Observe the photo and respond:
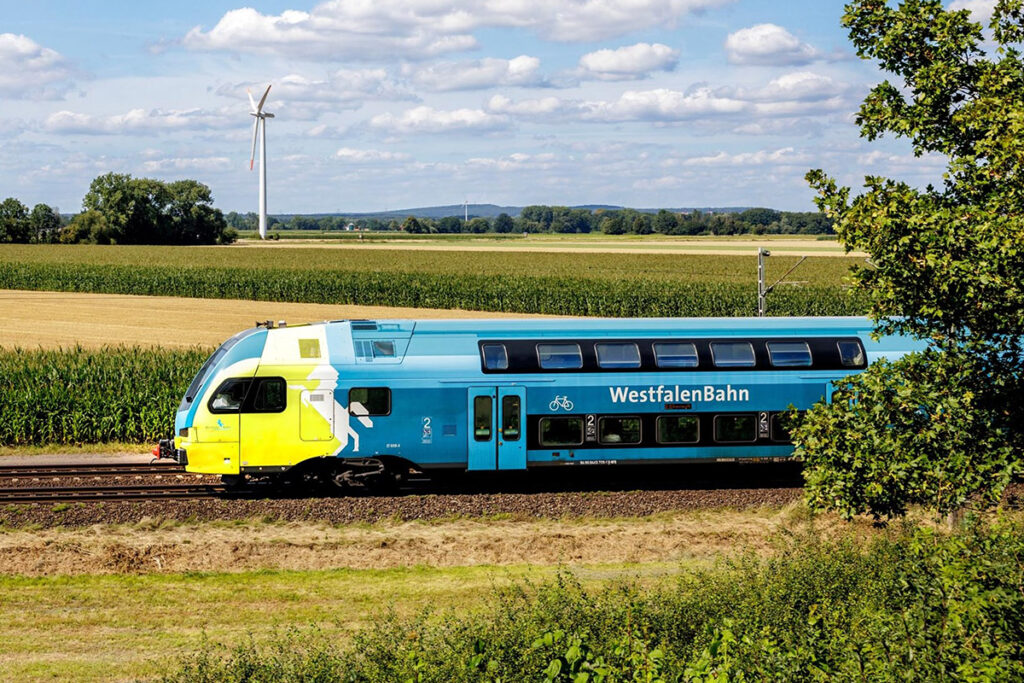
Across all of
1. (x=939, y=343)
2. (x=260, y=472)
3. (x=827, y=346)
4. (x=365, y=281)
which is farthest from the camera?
(x=365, y=281)

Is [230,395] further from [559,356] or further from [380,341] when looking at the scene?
[559,356]

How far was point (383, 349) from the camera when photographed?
2184 centimetres

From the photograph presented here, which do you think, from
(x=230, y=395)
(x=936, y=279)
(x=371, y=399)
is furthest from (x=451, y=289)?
(x=936, y=279)

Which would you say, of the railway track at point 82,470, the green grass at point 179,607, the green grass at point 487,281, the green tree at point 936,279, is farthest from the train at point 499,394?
the green grass at point 487,281

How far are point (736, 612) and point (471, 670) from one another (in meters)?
4.07

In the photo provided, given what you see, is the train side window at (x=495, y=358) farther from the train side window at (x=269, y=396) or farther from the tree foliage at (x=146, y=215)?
the tree foliage at (x=146, y=215)

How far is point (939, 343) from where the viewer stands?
14.9 metres

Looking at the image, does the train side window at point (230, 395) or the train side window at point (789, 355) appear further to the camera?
the train side window at point (789, 355)

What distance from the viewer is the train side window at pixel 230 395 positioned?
843 inches

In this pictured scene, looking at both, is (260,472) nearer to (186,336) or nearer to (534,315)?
(186,336)

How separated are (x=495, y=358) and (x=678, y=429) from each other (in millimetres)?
4144

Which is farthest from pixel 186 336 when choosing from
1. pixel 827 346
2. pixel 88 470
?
pixel 827 346

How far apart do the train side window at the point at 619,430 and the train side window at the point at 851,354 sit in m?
4.68

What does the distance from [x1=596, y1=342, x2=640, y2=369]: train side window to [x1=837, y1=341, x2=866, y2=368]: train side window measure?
176 inches
